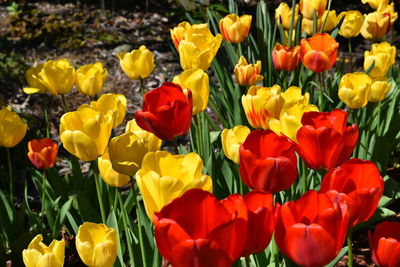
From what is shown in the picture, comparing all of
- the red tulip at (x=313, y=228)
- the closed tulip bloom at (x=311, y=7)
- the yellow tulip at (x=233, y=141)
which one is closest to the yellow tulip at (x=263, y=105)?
the yellow tulip at (x=233, y=141)

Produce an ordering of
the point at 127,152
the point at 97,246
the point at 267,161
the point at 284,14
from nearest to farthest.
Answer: the point at 267,161 → the point at 97,246 → the point at 127,152 → the point at 284,14

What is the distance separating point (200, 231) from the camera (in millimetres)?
922

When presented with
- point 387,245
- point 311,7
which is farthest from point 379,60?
point 387,245

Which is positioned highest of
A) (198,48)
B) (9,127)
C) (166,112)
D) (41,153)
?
(166,112)

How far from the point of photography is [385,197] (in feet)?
7.59

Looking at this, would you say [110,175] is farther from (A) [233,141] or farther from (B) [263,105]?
(B) [263,105]

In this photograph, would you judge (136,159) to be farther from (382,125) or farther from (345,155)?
(382,125)

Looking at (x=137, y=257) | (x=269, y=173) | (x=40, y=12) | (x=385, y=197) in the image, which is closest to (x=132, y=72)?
(x=137, y=257)

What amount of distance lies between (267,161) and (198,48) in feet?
3.53

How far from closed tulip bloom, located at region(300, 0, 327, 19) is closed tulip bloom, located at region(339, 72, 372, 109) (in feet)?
2.62

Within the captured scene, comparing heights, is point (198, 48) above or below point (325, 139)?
below

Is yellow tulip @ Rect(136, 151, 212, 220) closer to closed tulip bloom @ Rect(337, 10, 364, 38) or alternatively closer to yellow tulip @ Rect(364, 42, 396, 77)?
yellow tulip @ Rect(364, 42, 396, 77)

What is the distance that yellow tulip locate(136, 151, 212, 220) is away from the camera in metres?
1.10

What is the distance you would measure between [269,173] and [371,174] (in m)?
0.21
